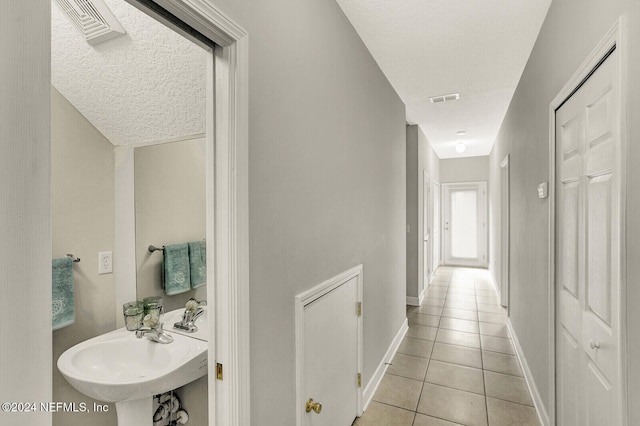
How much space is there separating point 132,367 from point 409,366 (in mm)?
2221

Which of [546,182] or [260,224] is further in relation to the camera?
[546,182]

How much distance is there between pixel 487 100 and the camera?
3.53 meters

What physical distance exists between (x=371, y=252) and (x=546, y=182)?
122 centimetres

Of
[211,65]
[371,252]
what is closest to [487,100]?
[371,252]

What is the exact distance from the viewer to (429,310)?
4.38 m

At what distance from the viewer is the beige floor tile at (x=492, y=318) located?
3938 millimetres

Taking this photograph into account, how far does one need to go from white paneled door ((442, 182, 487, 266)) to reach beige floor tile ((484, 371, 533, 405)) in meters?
5.05

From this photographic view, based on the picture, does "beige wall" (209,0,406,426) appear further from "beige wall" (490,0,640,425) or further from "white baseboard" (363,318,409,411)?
"beige wall" (490,0,640,425)

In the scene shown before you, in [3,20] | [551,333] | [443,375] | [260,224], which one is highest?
[3,20]

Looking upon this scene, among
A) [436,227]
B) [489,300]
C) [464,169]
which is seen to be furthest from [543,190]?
[464,169]

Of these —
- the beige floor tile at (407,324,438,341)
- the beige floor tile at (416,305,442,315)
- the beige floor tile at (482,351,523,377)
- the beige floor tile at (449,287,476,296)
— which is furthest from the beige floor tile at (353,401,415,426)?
the beige floor tile at (449,287,476,296)

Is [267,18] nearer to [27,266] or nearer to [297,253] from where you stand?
[297,253]

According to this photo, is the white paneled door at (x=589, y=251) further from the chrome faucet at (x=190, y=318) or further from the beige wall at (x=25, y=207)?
the chrome faucet at (x=190, y=318)

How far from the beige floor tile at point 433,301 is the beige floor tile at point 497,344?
1.13 m
